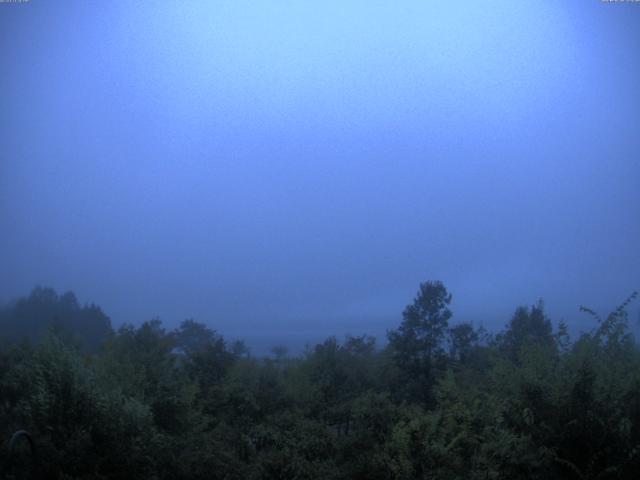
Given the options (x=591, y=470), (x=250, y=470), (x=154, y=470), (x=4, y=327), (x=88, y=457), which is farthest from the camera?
(x=4, y=327)

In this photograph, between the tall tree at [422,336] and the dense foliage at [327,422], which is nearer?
the dense foliage at [327,422]

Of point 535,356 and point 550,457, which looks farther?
point 535,356

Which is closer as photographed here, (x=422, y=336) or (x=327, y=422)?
(x=327, y=422)

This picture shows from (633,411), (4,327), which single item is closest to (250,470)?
(633,411)

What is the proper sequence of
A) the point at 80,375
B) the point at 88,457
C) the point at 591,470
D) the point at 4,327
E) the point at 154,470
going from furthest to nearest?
the point at 4,327, the point at 154,470, the point at 80,375, the point at 88,457, the point at 591,470

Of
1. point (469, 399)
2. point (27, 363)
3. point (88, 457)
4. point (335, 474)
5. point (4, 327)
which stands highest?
point (4, 327)

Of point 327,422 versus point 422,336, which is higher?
point 422,336

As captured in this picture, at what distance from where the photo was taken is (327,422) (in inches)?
693

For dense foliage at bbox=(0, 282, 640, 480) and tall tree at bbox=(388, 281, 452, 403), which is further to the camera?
tall tree at bbox=(388, 281, 452, 403)

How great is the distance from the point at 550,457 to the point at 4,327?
2683cm

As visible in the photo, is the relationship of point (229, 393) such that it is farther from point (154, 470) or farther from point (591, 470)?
point (591, 470)

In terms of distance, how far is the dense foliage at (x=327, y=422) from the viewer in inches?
305

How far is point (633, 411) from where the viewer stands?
779 cm

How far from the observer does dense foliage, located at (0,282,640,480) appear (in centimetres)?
775
